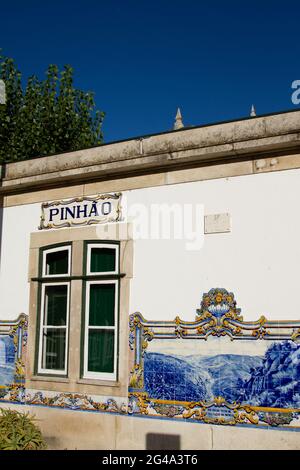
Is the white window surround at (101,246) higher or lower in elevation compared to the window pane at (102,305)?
higher

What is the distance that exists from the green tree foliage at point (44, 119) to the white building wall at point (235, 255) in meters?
12.0

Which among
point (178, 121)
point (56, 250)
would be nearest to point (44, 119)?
point (178, 121)

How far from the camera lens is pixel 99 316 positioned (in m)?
7.03

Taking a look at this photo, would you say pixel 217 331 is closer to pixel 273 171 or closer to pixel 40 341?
pixel 273 171

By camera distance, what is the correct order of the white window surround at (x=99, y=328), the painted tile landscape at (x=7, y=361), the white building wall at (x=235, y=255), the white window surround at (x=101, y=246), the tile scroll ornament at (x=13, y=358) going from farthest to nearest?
the painted tile landscape at (x=7, y=361) < the tile scroll ornament at (x=13, y=358) < the white window surround at (x=101, y=246) < the white window surround at (x=99, y=328) < the white building wall at (x=235, y=255)

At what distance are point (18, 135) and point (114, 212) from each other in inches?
496

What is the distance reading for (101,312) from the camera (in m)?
7.02

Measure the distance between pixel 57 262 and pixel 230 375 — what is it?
306 cm

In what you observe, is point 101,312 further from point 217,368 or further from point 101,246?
point 217,368

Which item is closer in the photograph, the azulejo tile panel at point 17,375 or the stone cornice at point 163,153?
the stone cornice at point 163,153

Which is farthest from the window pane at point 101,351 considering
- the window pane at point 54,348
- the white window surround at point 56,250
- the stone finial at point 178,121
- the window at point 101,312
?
the stone finial at point 178,121

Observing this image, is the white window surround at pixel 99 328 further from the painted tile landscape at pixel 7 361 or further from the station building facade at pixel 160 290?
the painted tile landscape at pixel 7 361

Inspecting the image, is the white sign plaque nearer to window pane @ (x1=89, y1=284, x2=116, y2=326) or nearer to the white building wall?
the white building wall

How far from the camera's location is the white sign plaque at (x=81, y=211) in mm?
7098
